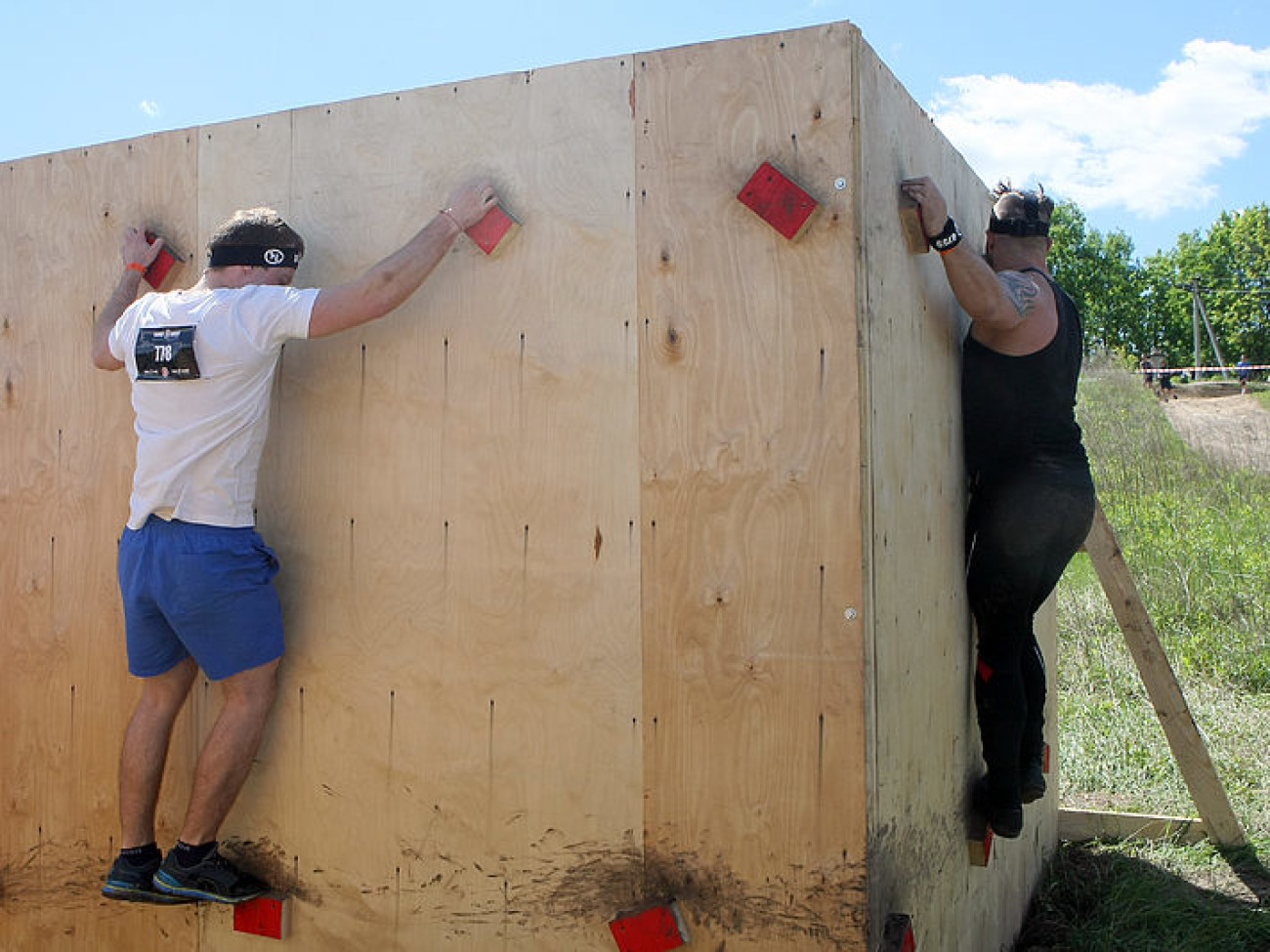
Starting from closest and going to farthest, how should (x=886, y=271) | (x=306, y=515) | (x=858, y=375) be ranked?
(x=858, y=375)
(x=886, y=271)
(x=306, y=515)

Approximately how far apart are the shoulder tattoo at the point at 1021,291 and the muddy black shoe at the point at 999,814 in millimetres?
1553

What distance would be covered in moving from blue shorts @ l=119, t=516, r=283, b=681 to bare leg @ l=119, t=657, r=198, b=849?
93mm

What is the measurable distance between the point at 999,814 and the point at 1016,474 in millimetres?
1095

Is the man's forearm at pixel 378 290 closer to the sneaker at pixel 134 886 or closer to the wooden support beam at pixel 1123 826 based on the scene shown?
the sneaker at pixel 134 886

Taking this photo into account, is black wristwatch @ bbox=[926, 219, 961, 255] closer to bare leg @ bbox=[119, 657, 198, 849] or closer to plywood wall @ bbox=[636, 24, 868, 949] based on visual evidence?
plywood wall @ bbox=[636, 24, 868, 949]

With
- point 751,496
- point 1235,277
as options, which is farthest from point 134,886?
point 1235,277

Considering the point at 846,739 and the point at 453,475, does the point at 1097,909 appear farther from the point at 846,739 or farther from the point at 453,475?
the point at 453,475

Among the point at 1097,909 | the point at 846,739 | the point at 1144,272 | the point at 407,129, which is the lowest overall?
the point at 1097,909

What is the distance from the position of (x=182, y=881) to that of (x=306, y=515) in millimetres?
1067

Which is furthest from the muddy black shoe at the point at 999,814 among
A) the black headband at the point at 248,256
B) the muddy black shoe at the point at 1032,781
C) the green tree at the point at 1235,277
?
the green tree at the point at 1235,277

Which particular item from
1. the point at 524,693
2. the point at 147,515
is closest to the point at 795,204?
the point at 524,693

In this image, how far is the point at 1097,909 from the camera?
4133mm

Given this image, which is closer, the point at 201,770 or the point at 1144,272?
the point at 201,770

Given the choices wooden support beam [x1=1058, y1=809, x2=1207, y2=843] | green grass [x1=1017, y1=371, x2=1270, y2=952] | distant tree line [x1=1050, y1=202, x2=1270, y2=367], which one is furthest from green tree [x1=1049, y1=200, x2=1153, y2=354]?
wooden support beam [x1=1058, y1=809, x2=1207, y2=843]
